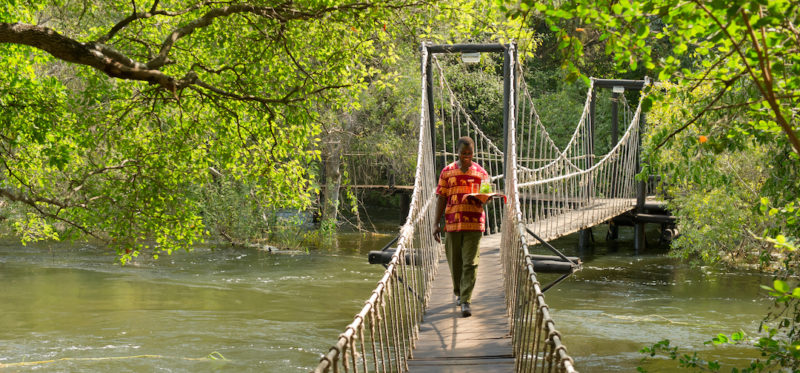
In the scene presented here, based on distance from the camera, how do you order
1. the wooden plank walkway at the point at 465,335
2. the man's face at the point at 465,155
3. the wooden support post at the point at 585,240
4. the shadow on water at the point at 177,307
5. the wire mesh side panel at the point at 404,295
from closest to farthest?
the wire mesh side panel at the point at 404,295 → the wooden plank walkway at the point at 465,335 → the man's face at the point at 465,155 → the shadow on water at the point at 177,307 → the wooden support post at the point at 585,240

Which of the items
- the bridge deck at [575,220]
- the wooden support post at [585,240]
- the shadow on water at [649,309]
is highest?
the bridge deck at [575,220]

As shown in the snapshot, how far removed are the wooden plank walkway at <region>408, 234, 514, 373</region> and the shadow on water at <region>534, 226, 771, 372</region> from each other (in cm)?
274

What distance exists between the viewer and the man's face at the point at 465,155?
16.2 ft

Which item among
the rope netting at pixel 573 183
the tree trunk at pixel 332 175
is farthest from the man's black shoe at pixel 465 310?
the tree trunk at pixel 332 175

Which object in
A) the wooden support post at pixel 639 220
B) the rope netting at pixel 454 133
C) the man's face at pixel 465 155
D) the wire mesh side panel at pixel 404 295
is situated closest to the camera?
the wire mesh side panel at pixel 404 295

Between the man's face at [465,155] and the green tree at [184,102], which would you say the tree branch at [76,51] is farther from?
the man's face at [465,155]

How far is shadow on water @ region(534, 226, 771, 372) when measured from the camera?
8523mm

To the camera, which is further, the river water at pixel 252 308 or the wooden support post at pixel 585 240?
the wooden support post at pixel 585 240

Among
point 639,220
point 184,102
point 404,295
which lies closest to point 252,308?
point 184,102

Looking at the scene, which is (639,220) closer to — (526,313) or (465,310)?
(465,310)

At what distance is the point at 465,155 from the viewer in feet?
16.3

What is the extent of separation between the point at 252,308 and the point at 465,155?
21.9 feet

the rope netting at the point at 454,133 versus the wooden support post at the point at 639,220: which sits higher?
the rope netting at the point at 454,133

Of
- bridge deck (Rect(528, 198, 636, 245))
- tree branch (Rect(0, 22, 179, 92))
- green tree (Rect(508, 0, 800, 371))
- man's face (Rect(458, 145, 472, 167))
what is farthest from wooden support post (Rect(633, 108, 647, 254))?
tree branch (Rect(0, 22, 179, 92))
